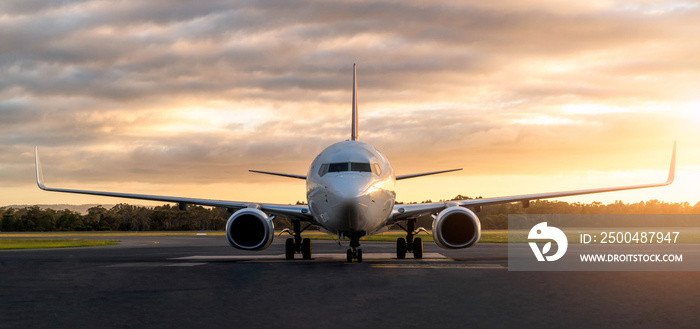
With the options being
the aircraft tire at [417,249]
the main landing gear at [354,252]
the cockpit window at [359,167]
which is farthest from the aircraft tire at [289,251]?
the cockpit window at [359,167]

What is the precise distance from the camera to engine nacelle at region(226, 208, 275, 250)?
21359 millimetres

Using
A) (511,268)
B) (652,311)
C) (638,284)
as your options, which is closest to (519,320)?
(652,311)

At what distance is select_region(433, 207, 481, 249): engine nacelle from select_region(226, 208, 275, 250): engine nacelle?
18.0 ft

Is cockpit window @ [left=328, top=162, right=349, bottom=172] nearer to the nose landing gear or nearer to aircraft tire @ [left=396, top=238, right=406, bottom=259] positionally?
the nose landing gear

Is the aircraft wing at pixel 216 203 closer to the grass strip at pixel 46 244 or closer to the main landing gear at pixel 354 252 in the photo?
the main landing gear at pixel 354 252

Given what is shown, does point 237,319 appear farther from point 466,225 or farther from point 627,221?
point 627,221

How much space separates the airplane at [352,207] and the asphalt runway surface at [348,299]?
2.22 metres

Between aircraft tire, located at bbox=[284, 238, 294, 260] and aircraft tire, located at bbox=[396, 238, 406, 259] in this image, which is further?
aircraft tire, located at bbox=[396, 238, 406, 259]

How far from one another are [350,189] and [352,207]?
520 mm

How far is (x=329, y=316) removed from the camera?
30.3ft

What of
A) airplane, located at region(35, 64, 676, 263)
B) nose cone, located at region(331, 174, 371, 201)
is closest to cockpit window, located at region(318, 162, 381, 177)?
airplane, located at region(35, 64, 676, 263)

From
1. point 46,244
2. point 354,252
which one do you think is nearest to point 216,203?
point 354,252

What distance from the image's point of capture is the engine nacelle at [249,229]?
841 inches

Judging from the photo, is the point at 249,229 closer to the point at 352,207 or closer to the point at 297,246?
the point at 297,246
